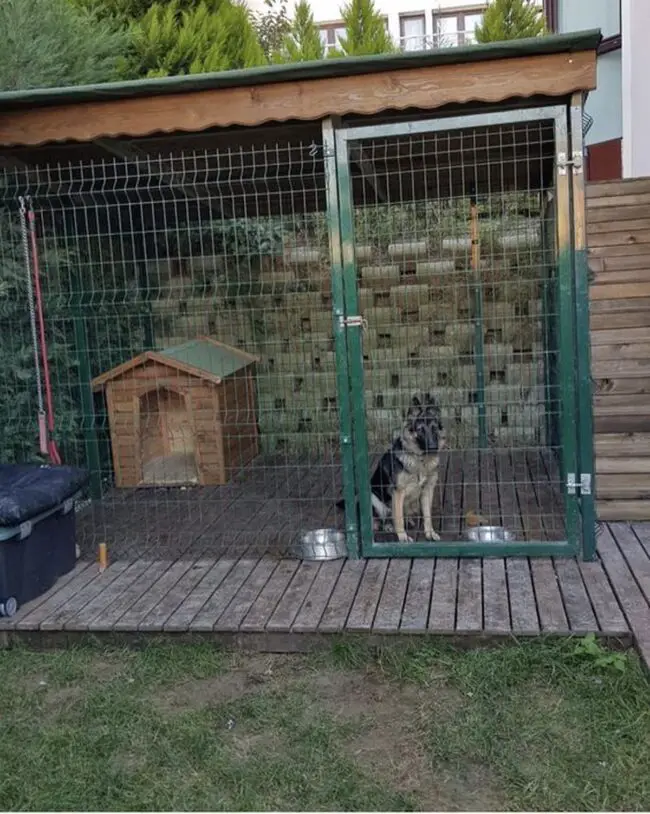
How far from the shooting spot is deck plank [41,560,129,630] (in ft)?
12.1

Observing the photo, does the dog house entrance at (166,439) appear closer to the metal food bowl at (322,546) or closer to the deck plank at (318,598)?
the metal food bowl at (322,546)

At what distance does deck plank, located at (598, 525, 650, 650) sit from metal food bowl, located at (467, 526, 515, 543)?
1.70 ft

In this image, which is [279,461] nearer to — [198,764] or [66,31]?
[66,31]

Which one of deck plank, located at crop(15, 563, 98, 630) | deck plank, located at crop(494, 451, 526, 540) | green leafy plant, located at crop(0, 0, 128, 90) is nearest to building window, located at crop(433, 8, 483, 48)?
green leafy plant, located at crop(0, 0, 128, 90)

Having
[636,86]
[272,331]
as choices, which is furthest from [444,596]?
[636,86]

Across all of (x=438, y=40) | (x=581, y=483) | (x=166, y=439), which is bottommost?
(x=166, y=439)

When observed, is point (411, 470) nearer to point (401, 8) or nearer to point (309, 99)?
point (309, 99)

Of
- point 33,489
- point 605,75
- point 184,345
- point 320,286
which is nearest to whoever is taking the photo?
point 33,489

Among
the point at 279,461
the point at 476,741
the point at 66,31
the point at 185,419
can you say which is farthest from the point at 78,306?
the point at 476,741

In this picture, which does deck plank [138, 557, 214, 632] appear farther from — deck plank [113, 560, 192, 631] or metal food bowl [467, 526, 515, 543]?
metal food bowl [467, 526, 515, 543]

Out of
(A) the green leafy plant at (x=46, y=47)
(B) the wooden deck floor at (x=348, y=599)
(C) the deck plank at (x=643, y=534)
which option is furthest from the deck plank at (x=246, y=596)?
(A) the green leafy plant at (x=46, y=47)

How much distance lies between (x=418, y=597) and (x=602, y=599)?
851 millimetres

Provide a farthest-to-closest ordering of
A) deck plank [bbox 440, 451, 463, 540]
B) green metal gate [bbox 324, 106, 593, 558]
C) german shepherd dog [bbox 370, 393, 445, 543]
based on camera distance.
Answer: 1. deck plank [bbox 440, 451, 463, 540]
2. german shepherd dog [bbox 370, 393, 445, 543]
3. green metal gate [bbox 324, 106, 593, 558]

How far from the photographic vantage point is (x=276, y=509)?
571 cm
